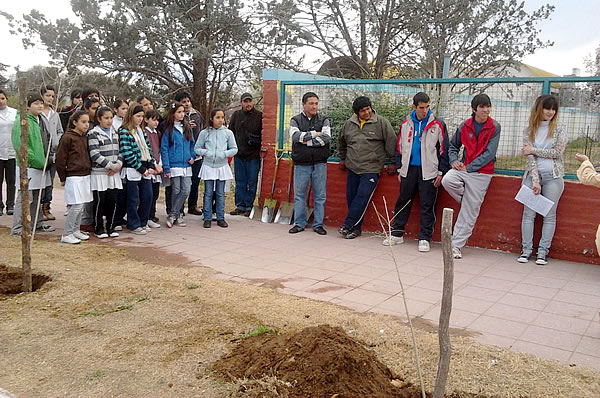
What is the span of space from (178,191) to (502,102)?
4559mm

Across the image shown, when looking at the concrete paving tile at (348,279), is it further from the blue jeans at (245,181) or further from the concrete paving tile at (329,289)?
the blue jeans at (245,181)

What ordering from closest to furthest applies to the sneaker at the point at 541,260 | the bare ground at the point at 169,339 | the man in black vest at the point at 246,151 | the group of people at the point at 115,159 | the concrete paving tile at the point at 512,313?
the bare ground at the point at 169,339 < the concrete paving tile at the point at 512,313 < the sneaker at the point at 541,260 < the group of people at the point at 115,159 < the man in black vest at the point at 246,151

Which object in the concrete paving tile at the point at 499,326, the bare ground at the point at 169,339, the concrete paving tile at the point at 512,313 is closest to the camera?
the bare ground at the point at 169,339

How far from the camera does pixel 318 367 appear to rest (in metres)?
3.44

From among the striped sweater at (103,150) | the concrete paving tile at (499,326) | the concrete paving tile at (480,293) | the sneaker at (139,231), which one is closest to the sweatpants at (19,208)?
the striped sweater at (103,150)

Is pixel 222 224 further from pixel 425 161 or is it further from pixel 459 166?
pixel 459 166

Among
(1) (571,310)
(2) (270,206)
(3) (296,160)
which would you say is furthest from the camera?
(2) (270,206)

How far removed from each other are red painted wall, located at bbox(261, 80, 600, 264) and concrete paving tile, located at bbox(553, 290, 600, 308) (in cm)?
132

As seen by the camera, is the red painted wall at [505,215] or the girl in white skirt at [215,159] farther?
the girl in white skirt at [215,159]

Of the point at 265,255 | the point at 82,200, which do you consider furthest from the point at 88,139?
the point at 265,255

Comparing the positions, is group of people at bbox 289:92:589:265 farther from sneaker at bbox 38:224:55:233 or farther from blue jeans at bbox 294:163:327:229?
sneaker at bbox 38:224:55:233

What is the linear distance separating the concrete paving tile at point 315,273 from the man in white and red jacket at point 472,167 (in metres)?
1.66

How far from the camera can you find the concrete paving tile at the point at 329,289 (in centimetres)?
542

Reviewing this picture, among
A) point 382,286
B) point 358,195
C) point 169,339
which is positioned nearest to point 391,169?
point 358,195
